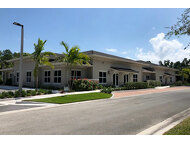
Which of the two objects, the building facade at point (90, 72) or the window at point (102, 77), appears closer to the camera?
the building facade at point (90, 72)

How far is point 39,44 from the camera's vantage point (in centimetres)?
1681

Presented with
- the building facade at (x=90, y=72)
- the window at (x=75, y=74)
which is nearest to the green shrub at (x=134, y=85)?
the building facade at (x=90, y=72)

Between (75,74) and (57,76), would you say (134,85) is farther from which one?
(57,76)

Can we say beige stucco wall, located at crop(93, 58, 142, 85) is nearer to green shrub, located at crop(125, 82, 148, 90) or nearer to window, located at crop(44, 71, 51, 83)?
green shrub, located at crop(125, 82, 148, 90)

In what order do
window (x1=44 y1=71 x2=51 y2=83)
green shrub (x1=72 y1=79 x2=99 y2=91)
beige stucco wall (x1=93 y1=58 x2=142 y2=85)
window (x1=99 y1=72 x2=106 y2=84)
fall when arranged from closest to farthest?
green shrub (x1=72 y1=79 x2=99 y2=91) < beige stucco wall (x1=93 y1=58 x2=142 y2=85) < window (x1=44 y1=71 x2=51 y2=83) < window (x1=99 y1=72 x2=106 y2=84)

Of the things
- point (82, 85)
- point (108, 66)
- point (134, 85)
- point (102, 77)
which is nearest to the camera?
point (82, 85)

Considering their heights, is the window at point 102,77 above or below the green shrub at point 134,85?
above

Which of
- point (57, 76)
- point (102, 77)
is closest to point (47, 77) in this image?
point (57, 76)

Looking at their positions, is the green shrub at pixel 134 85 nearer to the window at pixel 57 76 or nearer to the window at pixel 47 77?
the window at pixel 57 76

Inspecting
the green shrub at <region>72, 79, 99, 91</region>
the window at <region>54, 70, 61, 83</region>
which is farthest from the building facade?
the green shrub at <region>72, 79, 99, 91</region>

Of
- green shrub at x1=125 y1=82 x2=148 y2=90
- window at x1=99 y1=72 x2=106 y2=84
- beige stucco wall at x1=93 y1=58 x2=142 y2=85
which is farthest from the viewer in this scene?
window at x1=99 y1=72 x2=106 y2=84
